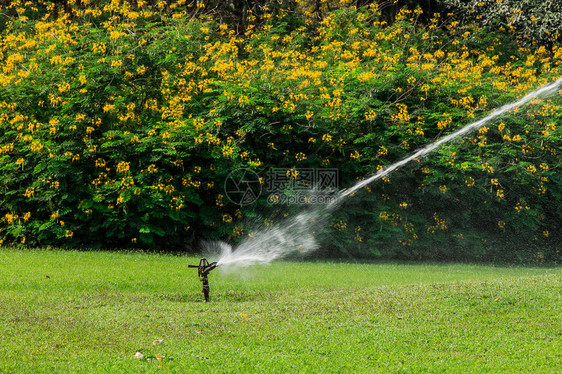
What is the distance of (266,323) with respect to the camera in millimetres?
7078

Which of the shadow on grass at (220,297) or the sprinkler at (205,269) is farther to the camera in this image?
the shadow on grass at (220,297)

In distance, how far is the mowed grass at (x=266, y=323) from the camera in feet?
18.5

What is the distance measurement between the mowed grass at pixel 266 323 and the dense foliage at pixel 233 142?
2355 millimetres

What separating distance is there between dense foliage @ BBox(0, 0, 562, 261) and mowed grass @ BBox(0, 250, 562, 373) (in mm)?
2355

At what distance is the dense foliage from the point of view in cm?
1262

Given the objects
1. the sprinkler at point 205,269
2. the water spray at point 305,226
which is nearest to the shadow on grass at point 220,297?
the sprinkler at point 205,269

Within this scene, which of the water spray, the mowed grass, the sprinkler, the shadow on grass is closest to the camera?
the mowed grass

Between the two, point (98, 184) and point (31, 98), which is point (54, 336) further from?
point (31, 98)

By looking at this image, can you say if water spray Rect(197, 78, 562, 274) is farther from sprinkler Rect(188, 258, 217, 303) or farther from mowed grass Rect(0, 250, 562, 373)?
sprinkler Rect(188, 258, 217, 303)

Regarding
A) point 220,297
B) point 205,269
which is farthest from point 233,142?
point 205,269

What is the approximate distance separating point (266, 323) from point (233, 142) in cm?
626

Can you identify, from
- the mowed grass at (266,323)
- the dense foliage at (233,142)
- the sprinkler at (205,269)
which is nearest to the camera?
the mowed grass at (266,323)

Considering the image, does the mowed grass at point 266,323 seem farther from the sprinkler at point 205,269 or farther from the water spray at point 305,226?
the water spray at point 305,226

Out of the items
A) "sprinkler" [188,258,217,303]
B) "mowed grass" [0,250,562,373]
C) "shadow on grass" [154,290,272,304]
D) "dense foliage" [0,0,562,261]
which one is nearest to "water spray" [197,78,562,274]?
"dense foliage" [0,0,562,261]
